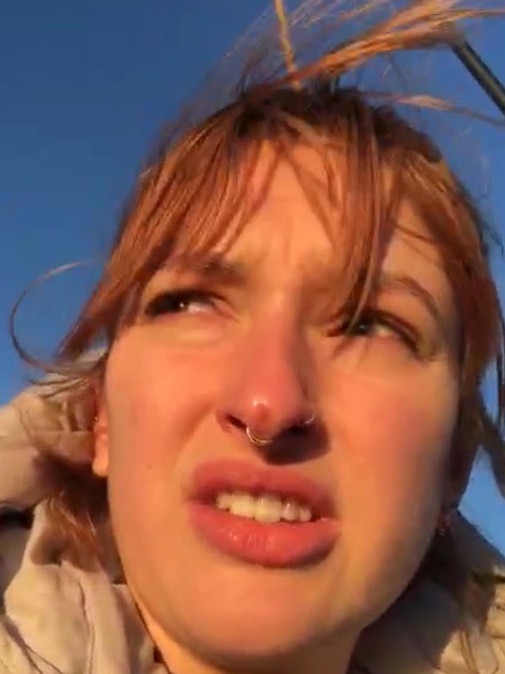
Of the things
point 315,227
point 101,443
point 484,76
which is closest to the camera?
point 315,227

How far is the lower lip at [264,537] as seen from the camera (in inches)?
41.7

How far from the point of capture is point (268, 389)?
1028mm

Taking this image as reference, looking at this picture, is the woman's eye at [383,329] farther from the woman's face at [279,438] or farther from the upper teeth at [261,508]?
the upper teeth at [261,508]

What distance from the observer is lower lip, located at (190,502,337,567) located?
1060mm

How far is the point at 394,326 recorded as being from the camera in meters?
1.18

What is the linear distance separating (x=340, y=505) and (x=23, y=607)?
296mm

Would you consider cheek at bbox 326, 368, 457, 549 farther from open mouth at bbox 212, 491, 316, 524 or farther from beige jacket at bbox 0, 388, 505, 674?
beige jacket at bbox 0, 388, 505, 674

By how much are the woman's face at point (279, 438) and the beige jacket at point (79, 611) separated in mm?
44

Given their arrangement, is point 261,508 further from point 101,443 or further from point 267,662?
point 101,443

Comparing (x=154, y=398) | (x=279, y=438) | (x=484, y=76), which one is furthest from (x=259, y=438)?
(x=484, y=76)

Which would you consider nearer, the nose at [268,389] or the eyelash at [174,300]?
the nose at [268,389]

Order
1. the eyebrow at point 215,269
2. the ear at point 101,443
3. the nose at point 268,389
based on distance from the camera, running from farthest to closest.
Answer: the ear at point 101,443 → the eyebrow at point 215,269 → the nose at point 268,389

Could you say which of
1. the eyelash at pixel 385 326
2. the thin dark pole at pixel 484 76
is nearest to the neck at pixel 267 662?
the eyelash at pixel 385 326

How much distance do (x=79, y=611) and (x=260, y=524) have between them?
187 millimetres
